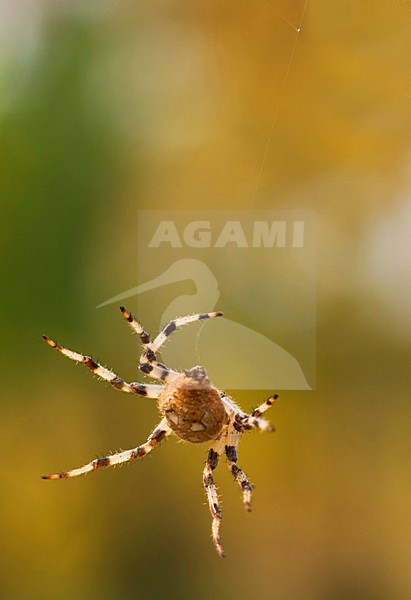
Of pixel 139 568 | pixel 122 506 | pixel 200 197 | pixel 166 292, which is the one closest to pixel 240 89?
pixel 200 197

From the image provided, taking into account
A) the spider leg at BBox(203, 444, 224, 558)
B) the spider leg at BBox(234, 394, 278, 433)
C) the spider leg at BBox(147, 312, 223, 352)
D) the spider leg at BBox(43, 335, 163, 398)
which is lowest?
the spider leg at BBox(203, 444, 224, 558)

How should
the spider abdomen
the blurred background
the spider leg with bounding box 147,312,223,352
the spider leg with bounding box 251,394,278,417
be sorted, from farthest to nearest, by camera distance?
the blurred background
the spider leg with bounding box 147,312,223,352
the spider abdomen
the spider leg with bounding box 251,394,278,417

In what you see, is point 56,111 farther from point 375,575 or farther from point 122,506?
point 375,575

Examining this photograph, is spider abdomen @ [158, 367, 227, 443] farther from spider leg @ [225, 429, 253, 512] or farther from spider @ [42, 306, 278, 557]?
spider leg @ [225, 429, 253, 512]

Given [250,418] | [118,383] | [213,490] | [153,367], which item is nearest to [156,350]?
[153,367]

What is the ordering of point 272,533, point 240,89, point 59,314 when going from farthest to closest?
point 240,89 < point 272,533 < point 59,314

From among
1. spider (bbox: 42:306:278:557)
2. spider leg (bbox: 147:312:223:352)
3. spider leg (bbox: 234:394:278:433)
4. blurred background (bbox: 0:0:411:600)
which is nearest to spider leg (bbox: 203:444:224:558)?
spider (bbox: 42:306:278:557)

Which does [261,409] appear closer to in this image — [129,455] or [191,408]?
[191,408]
